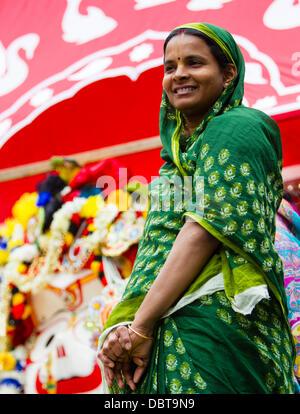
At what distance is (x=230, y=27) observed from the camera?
8.83 ft

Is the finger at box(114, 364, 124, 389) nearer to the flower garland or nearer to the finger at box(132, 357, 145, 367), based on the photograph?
the finger at box(132, 357, 145, 367)

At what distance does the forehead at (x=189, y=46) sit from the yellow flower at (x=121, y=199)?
4.45ft

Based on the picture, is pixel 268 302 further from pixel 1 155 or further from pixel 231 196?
pixel 1 155

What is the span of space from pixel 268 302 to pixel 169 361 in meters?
0.22

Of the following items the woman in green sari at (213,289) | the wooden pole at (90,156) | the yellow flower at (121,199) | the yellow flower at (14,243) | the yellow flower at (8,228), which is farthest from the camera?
the wooden pole at (90,156)

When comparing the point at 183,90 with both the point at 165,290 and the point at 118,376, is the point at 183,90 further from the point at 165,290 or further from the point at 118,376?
the point at 118,376

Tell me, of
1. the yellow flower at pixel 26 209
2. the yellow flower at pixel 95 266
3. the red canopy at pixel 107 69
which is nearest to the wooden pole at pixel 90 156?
the red canopy at pixel 107 69

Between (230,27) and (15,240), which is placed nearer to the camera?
(230,27)

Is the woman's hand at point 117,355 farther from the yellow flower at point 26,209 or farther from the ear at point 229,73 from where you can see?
the yellow flower at point 26,209

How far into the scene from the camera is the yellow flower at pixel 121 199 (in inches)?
101

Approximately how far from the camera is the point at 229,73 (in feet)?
4.19

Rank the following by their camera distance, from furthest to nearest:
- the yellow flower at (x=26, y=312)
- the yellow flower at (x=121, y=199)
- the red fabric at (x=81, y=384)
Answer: the yellow flower at (x=26, y=312), the yellow flower at (x=121, y=199), the red fabric at (x=81, y=384)

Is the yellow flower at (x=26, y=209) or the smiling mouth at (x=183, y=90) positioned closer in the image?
the smiling mouth at (x=183, y=90)
